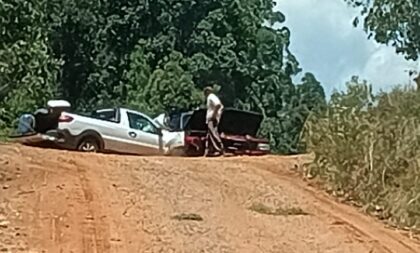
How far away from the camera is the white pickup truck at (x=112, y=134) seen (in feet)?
77.3

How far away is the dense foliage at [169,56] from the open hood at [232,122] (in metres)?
16.3

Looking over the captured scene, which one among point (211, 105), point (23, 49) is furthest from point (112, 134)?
point (23, 49)

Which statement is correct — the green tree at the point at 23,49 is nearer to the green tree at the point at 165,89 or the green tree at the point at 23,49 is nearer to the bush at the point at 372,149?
the green tree at the point at 165,89

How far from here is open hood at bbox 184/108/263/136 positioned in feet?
78.4

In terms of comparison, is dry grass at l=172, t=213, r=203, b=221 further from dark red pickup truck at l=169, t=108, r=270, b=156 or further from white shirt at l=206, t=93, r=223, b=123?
dark red pickup truck at l=169, t=108, r=270, b=156

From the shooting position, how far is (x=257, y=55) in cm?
4644

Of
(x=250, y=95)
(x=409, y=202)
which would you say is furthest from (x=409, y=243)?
(x=250, y=95)

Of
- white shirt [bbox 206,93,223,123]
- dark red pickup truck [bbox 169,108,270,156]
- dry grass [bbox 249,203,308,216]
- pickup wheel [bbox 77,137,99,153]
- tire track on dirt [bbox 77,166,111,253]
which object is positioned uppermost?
white shirt [bbox 206,93,223,123]

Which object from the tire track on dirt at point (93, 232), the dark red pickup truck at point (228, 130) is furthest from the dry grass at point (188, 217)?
the dark red pickup truck at point (228, 130)

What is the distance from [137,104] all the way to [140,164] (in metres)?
25.3

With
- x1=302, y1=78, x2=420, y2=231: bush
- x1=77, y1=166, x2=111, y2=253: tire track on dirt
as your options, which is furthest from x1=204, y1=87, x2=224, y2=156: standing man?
x1=77, y1=166, x2=111, y2=253: tire track on dirt

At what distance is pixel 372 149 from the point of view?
1569 centimetres

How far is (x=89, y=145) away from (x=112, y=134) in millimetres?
754

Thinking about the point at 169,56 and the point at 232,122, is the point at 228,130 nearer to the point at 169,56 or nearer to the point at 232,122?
the point at 232,122
